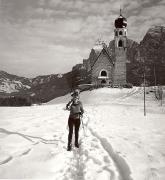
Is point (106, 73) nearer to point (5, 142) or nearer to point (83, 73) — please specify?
point (83, 73)

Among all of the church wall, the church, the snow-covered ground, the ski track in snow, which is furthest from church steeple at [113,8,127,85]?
the ski track in snow

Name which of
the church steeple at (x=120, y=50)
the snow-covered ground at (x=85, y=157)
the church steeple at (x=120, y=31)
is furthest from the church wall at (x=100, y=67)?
the snow-covered ground at (x=85, y=157)

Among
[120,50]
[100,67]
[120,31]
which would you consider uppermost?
[120,31]

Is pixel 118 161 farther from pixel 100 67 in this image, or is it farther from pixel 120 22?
pixel 120 22

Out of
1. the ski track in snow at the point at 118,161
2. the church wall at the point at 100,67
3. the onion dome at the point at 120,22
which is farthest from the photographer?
the onion dome at the point at 120,22

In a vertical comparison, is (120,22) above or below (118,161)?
above

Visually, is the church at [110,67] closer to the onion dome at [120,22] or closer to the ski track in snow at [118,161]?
the onion dome at [120,22]

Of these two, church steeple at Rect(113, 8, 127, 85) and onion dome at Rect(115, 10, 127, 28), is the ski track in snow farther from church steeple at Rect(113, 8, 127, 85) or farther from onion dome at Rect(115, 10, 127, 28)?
onion dome at Rect(115, 10, 127, 28)

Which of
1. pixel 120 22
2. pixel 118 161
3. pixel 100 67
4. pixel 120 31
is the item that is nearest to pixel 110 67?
pixel 100 67

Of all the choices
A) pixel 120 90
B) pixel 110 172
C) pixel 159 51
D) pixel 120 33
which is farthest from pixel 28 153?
pixel 159 51

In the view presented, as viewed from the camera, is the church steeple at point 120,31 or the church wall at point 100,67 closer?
the church wall at point 100,67

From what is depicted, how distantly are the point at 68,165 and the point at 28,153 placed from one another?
73.5 inches

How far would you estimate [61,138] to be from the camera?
10031mm

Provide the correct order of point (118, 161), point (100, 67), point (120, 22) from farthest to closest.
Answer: point (120, 22) < point (100, 67) < point (118, 161)
